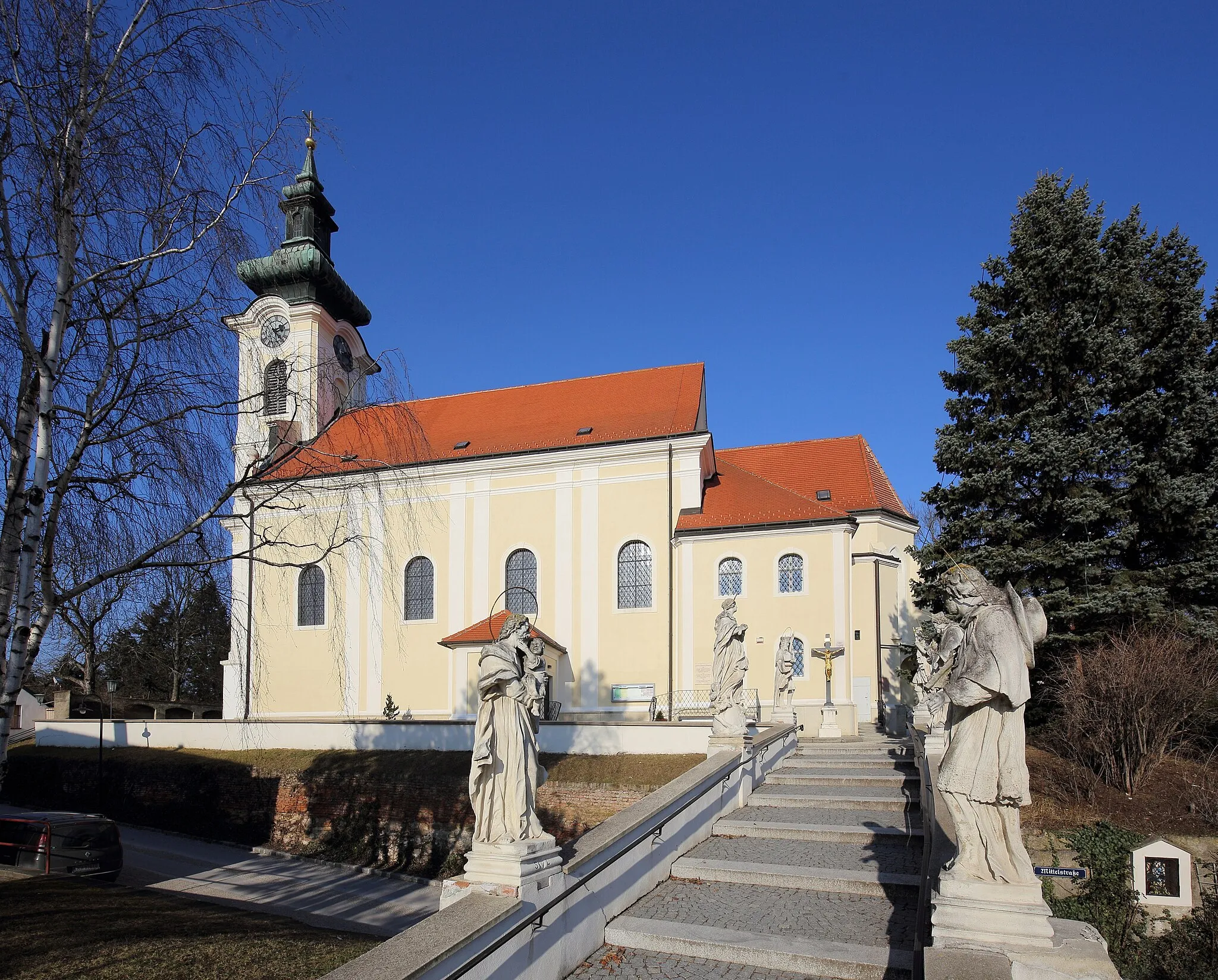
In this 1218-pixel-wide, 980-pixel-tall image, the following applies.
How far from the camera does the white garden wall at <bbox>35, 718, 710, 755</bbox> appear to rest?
61.5 feet

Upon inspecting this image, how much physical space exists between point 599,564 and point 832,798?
17.8m

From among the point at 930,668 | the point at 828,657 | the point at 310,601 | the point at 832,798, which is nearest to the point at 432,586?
the point at 310,601

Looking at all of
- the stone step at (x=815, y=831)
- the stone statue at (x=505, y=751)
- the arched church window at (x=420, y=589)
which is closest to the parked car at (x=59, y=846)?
the stone step at (x=815, y=831)

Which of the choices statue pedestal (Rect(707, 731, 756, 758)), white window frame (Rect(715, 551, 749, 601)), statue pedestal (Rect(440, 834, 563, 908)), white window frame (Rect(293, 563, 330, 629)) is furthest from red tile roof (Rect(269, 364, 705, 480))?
statue pedestal (Rect(440, 834, 563, 908))

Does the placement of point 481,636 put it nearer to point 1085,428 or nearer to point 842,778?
point 842,778

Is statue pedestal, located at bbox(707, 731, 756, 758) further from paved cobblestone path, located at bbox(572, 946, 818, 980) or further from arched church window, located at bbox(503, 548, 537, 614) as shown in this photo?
arched church window, located at bbox(503, 548, 537, 614)

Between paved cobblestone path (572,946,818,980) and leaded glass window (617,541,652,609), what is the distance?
69.9ft

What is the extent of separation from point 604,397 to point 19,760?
2103cm

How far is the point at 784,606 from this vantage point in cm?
2606

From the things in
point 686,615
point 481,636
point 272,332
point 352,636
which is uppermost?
point 272,332

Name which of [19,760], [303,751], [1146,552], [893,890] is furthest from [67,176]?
[19,760]

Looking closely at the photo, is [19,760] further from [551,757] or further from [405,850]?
[551,757]

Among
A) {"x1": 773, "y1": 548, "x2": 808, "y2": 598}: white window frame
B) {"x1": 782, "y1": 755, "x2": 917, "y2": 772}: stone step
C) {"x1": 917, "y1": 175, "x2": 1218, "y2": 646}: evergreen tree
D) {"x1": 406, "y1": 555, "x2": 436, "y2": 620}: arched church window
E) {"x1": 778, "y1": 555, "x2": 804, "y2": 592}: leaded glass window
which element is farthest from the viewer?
{"x1": 406, "y1": 555, "x2": 436, "y2": 620}: arched church window

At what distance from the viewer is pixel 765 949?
5.97 meters
